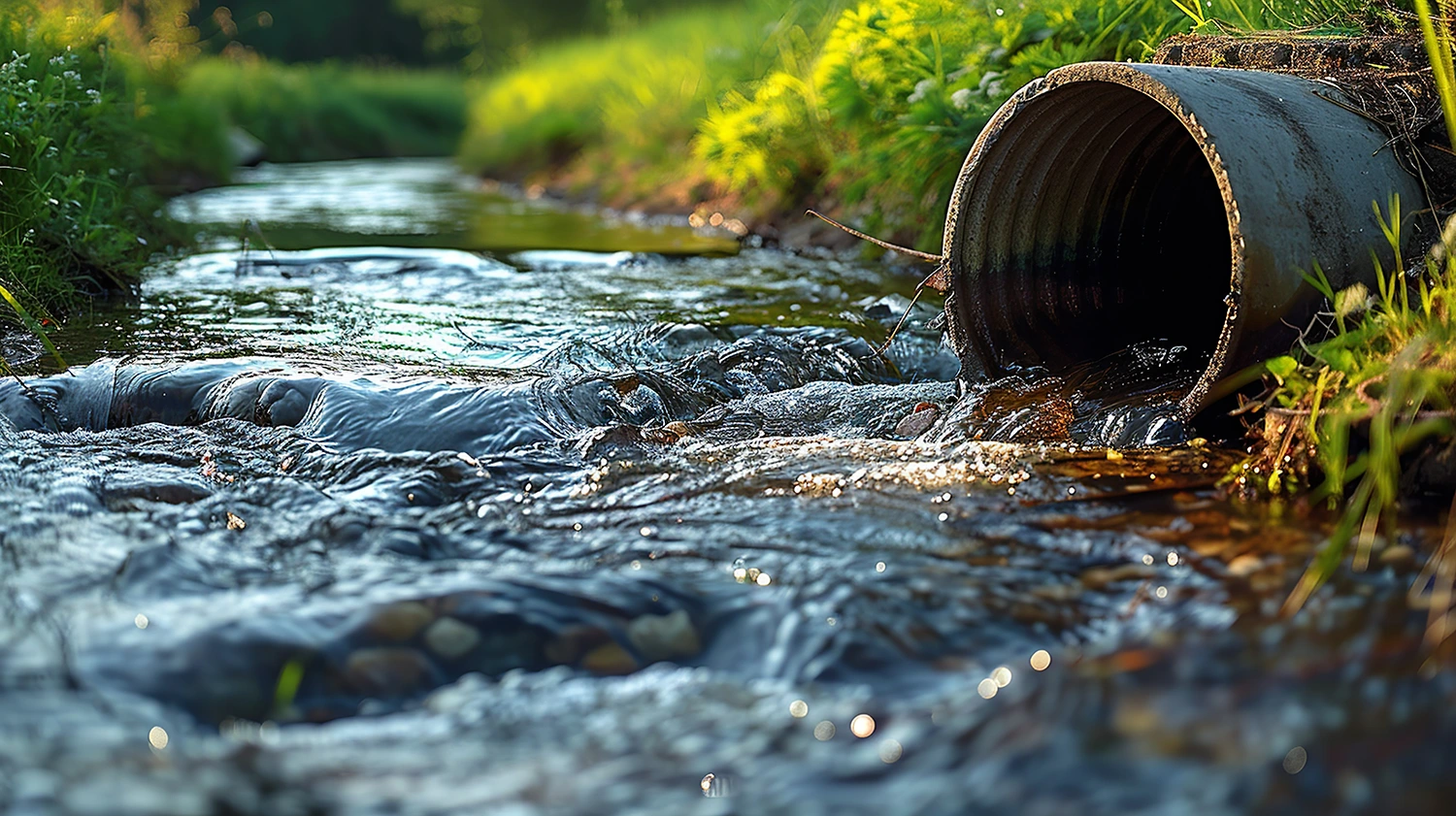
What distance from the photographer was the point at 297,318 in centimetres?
487

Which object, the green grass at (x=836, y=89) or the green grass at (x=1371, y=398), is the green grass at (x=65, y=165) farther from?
the green grass at (x=836, y=89)

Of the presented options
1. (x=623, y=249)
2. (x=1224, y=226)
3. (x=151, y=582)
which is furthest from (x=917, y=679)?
(x=623, y=249)

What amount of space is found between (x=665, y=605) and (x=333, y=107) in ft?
75.2

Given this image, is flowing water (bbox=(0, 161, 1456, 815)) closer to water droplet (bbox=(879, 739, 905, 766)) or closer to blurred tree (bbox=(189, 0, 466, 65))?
water droplet (bbox=(879, 739, 905, 766))

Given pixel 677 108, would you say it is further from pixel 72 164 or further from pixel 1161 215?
pixel 1161 215

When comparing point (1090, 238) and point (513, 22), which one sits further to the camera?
point (513, 22)

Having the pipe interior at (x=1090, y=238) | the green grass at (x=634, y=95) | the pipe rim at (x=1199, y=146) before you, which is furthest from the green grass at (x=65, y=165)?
the green grass at (x=634, y=95)

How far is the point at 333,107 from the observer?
75.5 feet

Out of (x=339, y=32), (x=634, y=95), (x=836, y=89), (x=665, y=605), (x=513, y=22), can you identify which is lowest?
(x=339, y=32)

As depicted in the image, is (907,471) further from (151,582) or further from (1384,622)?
(151,582)

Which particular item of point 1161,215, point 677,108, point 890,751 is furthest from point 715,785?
point 677,108

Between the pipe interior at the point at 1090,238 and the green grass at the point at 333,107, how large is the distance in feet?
46.5

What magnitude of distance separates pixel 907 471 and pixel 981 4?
3.79 metres

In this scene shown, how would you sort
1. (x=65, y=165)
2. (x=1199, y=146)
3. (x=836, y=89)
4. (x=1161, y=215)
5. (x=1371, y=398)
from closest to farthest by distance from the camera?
(x=1371, y=398) < (x=1199, y=146) < (x=1161, y=215) < (x=65, y=165) < (x=836, y=89)
